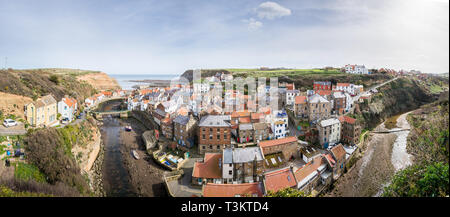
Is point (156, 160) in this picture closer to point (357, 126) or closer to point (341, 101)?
point (357, 126)

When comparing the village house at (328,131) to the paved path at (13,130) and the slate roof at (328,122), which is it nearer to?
the slate roof at (328,122)

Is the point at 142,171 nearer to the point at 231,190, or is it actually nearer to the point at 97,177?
the point at 97,177

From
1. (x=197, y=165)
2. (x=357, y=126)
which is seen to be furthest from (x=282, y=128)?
(x=197, y=165)

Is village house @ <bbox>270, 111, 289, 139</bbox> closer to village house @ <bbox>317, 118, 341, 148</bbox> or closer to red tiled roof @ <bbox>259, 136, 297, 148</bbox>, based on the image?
red tiled roof @ <bbox>259, 136, 297, 148</bbox>

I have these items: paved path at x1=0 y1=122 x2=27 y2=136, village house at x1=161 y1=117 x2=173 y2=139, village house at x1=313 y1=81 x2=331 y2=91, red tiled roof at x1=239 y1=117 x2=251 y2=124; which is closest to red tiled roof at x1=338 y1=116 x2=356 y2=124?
red tiled roof at x1=239 y1=117 x2=251 y2=124

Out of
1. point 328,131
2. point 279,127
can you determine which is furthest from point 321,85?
point 279,127

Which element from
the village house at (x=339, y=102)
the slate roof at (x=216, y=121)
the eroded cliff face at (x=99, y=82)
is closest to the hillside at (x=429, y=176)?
the slate roof at (x=216, y=121)
